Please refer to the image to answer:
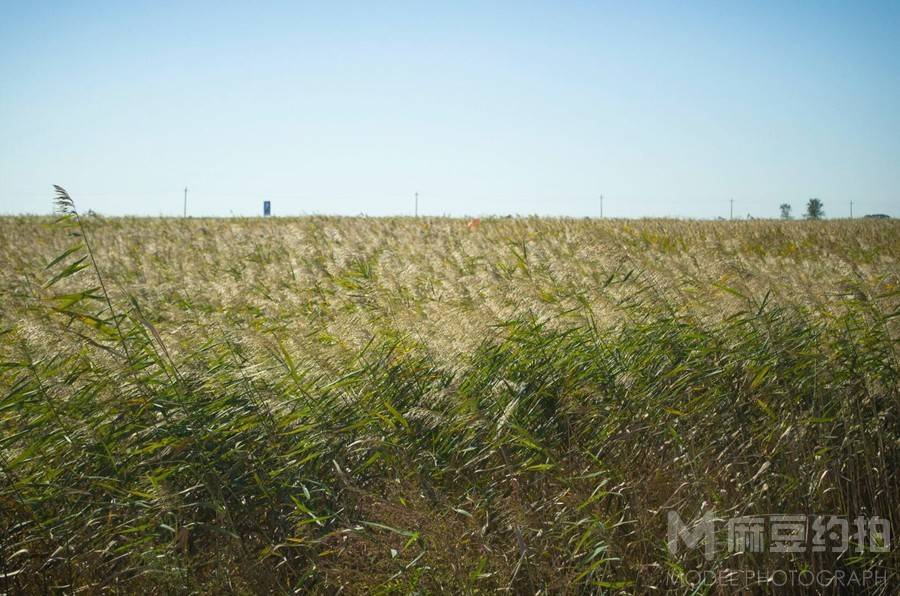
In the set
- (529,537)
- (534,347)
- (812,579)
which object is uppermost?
(534,347)

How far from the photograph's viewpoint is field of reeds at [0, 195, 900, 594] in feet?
11.0

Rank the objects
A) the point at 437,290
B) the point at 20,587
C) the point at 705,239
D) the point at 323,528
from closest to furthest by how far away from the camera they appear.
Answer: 1. the point at 20,587
2. the point at 323,528
3. the point at 437,290
4. the point at 705,239

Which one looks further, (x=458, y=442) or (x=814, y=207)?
(x=814, y=207)

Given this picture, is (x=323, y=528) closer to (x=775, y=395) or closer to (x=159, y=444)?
(x=159, y=444)

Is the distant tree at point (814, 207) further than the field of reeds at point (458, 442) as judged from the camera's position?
Yes

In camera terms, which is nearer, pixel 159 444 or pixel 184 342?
pixel 159 444

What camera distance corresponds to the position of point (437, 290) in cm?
779

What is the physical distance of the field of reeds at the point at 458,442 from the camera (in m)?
3.36

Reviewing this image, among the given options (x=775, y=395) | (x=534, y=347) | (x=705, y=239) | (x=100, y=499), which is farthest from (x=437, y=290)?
(x=705, y=239)

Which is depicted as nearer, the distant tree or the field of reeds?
the field of reeds

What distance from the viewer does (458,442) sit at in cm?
389

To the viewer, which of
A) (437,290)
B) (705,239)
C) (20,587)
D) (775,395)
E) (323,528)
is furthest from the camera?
(705,239)

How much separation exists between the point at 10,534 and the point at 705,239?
38.9ft

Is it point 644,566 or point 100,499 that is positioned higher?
point 100,499
